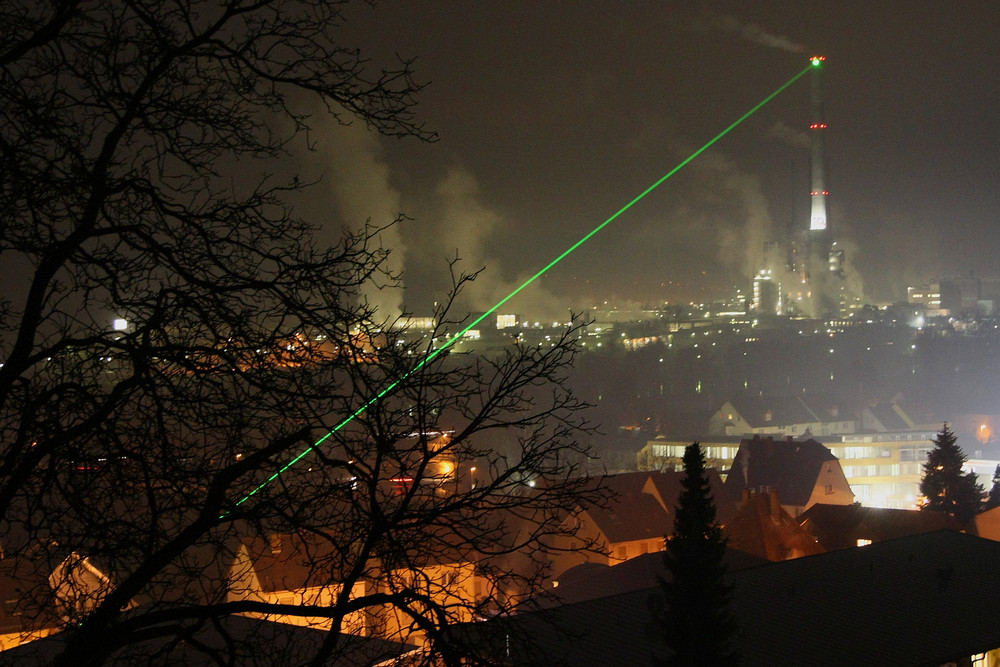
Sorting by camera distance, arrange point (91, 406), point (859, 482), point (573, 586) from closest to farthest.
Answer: point (91, 406) < point (573, 586) < point (859, 482)

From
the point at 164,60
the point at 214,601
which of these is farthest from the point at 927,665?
the point at 164,60

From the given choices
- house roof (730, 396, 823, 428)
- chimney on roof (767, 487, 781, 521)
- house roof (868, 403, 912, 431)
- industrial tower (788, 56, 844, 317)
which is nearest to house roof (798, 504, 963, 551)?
chimney on roof (767, 487, 781, 521)

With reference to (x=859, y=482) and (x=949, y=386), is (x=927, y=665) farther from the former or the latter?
(x=949, y=386)

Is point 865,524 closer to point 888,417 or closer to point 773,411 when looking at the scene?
point 773,411

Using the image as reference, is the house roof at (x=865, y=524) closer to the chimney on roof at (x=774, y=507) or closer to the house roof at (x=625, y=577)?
the chimney on roof at (x=774, y=507)

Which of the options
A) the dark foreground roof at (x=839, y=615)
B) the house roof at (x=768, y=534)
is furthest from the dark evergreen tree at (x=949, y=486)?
the dark foreground roof at (x=839, y=615)

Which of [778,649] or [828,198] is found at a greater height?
[828,198]

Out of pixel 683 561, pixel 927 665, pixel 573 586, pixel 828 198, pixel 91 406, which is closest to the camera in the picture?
pixel 91 406
